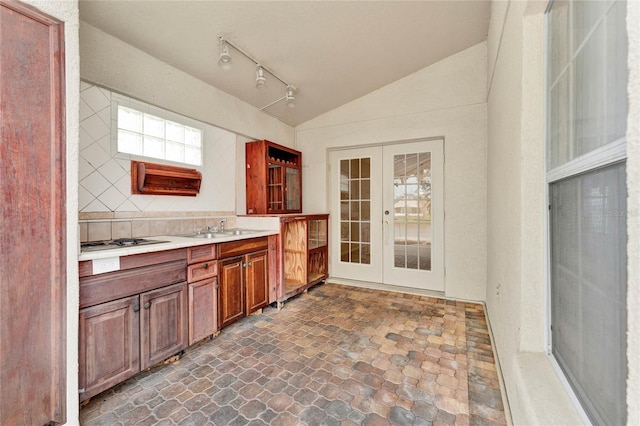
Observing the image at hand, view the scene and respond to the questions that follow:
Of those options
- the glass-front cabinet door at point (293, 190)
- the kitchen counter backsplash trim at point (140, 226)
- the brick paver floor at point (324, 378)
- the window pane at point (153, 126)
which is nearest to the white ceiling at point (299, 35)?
the window pane at point (153, 126)

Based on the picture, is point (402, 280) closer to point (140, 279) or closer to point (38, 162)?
point (140, 279)

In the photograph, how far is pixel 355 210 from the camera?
14.3ft

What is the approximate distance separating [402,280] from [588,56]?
3463mm

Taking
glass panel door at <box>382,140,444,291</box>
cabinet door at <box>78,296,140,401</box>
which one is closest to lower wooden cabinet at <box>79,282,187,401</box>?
cabinet door at <box>78,296,140,401</box>

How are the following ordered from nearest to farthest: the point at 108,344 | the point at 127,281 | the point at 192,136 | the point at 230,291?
the point at 108,344, the point at 127,281, the point at 230,291, the point at 192,136

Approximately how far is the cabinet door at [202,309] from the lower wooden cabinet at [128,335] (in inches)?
2.4

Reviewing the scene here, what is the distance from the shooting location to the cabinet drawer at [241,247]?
2.57 meters

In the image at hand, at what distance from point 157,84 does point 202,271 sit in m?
1.86

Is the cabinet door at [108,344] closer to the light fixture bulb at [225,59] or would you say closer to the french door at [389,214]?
the light fixture bulb at [225,59]

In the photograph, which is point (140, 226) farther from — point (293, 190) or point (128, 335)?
point (293, 190)

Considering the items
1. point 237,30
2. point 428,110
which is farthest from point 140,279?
point 428,110

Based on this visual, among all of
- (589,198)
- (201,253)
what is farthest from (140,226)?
(589,198)

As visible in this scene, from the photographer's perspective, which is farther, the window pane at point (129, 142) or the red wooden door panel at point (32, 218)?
the window pane at point (129, 142)

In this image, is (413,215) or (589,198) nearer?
(589,198)
